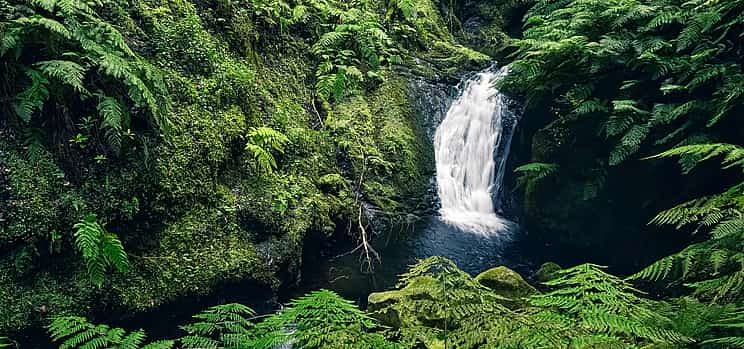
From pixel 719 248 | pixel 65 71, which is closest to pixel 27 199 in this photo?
pixel 65 71

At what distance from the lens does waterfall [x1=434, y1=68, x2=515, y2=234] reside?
27.2 ft

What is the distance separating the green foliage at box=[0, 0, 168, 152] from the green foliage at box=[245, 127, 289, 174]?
1288mm

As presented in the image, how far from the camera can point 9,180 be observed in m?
3.56

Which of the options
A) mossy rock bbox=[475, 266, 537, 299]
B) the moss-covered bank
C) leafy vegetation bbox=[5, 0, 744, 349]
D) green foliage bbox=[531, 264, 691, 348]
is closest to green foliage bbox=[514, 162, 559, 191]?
leafy vegetation bbox=[5, 0, 744, 349]

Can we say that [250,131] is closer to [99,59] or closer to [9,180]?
[99,59]

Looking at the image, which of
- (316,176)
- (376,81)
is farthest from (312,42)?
(316,176)

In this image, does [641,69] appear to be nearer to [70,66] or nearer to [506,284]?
[506,284]

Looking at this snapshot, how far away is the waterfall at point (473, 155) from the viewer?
27.2ft

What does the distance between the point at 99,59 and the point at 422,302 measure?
3.57m

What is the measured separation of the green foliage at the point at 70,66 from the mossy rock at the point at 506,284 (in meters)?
3.75

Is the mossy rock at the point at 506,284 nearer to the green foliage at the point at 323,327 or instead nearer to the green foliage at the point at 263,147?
the green foliage at the point at 323,327

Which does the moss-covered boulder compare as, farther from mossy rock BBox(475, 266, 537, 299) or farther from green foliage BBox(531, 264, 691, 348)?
mossy rock BBox(475, 266, 537, 299)

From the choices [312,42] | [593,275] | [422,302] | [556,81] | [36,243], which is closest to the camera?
[593,275]

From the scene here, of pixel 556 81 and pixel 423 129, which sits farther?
pixel 423 129
